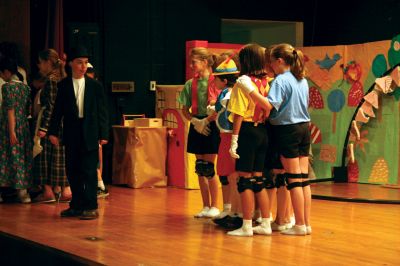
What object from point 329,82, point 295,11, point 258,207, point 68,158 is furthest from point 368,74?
point 68,158

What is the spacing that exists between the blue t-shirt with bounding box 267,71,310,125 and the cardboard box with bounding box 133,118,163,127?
3222 millimetres

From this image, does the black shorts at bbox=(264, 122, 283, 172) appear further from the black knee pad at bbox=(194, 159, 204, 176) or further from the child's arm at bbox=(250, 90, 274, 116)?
the black knee pad at bbox=(194, 159, 204, 176)

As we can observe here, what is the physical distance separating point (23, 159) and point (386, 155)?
3.91 m

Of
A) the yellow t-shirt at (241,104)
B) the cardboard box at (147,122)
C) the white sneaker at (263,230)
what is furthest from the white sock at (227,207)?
the cardboard box at (147,122)

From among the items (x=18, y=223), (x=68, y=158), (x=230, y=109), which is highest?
(x=230, y=109)

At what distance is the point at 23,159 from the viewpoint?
7691mm

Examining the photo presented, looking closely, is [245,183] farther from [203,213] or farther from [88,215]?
[88,215]

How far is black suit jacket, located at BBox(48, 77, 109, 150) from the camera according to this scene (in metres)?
6.77

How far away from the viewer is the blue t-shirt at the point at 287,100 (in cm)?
580

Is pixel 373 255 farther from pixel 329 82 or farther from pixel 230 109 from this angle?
pixel 329 82

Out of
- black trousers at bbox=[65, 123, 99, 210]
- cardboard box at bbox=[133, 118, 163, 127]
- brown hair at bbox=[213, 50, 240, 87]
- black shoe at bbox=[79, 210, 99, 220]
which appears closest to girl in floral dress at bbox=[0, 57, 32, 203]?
black trousers at bbox=[65, 123, 99, 210]

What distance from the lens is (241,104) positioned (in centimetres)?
581

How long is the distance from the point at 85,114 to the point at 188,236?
1.50 m

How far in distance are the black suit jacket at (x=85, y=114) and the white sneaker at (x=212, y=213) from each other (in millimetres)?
1054
